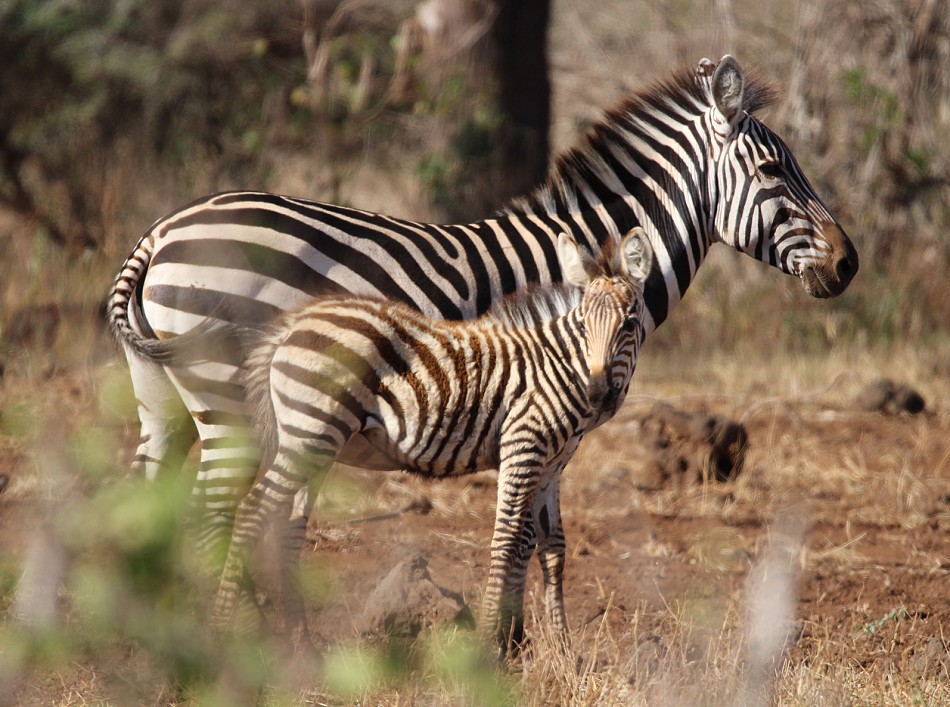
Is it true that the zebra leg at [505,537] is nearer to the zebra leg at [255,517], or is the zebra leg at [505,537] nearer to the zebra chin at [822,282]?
the zebra leg at [255,517]

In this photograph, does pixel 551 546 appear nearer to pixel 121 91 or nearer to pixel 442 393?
pixel 442 393

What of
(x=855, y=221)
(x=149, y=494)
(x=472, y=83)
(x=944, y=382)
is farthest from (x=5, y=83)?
(x=149, y=494)

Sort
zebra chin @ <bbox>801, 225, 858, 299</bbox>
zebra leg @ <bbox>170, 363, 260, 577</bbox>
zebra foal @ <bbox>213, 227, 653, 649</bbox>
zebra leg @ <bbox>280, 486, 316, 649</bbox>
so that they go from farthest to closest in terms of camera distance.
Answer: zebra chin @ <bbox>801, 225, 858, 299</bbox> < zebra leg @ <bbox>170, 363, 260, 577</bbox> < zebra leg @ <bbox>280, 486, 316, 649</bbox> < zebra foal @ <bbox>213, 227, 653, 649</bbox>

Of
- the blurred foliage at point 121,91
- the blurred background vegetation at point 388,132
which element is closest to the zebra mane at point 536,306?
the blurred background vegetation at point 388,132

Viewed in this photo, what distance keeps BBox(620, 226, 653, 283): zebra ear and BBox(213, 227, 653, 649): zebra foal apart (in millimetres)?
13

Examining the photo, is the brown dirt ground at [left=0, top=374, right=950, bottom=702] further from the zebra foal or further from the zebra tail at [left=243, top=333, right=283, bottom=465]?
the zebra tail at [left=243, top=333, right=283, bottom=465]

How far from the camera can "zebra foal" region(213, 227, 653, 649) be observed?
4.09 m

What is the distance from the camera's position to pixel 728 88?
5.37 m

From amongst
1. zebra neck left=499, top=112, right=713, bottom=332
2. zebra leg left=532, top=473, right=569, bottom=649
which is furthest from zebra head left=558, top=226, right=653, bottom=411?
zebra neck left=499, top=112, right=713, bottom=332

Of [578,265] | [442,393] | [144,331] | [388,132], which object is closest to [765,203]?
[578,265]

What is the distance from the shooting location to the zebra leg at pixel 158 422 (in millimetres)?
5070

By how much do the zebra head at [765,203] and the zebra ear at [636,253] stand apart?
3.47ft

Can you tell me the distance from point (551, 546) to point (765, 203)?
190 centimetres

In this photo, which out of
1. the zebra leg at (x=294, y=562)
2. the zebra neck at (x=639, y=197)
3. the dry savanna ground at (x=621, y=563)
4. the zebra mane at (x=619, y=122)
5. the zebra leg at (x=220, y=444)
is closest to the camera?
the dry savanna ground at (x=621, y=563)
